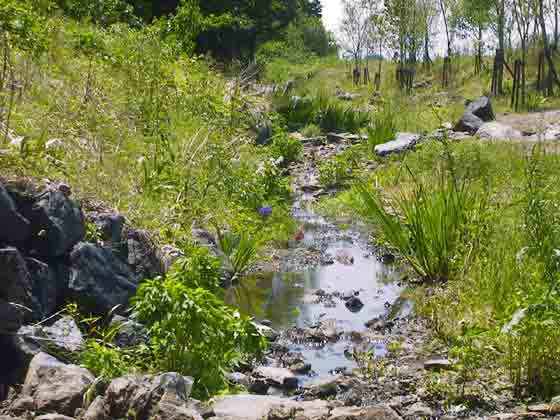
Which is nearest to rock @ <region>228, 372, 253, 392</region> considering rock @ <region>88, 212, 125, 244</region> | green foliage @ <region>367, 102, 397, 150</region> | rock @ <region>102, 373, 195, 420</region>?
rock @ <region>102, 373, 195, 420</region>

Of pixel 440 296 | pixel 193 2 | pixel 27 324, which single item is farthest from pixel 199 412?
pixel 193 2

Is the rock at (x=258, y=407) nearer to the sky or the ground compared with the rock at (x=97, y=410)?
nearer to the ground

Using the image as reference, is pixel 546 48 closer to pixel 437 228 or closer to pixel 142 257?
pixel 437 228

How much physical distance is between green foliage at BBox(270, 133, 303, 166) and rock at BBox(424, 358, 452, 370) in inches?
341

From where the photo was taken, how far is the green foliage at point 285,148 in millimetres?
13656

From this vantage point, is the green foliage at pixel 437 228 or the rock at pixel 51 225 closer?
the rock at pixel 51 225

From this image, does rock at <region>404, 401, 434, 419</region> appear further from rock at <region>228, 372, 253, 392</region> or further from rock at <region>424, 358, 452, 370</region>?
rock at <region>228, 372, 253, 392</region>

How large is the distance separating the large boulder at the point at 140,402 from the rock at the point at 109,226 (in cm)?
167

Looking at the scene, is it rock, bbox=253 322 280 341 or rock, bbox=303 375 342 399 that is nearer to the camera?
rock, bbox=303 375 342 399

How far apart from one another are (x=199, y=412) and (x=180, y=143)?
549 centimetres

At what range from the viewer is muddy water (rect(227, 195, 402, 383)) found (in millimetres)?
5699

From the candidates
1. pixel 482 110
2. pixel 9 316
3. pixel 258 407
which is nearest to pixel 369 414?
pixel 258 407

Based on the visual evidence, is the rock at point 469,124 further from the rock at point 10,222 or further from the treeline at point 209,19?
the rock at point 10,222

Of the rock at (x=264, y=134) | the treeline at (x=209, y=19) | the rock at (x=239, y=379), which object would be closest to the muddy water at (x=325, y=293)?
the rock at (x=239, y=379)
